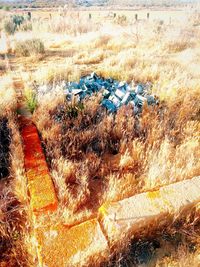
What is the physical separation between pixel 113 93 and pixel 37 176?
9.94 ft

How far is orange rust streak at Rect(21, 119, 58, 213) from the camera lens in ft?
9.82

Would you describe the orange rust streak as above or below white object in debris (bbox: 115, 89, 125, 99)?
below

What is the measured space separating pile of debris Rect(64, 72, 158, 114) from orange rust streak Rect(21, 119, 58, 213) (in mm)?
1473

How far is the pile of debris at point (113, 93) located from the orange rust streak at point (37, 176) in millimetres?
1473

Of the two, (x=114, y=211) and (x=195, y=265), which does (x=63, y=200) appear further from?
(x=195, y=265)

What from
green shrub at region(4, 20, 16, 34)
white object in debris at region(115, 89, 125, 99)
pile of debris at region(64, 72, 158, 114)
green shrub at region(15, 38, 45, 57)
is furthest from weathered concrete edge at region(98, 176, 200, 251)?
green shrub at region(4, 20, 16, 34)

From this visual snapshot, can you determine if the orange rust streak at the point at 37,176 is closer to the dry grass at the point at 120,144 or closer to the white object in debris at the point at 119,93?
the dry grass at the point at 120,144

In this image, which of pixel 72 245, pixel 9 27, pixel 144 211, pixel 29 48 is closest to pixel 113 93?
pixel 144 211

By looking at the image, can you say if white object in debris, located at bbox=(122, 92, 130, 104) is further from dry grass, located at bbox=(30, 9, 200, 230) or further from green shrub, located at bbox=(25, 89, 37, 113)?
green shrub, located at bbox=(25, 89, 37, 113)

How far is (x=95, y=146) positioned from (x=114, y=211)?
172 centimetres

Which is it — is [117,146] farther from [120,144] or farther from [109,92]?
[109,92]

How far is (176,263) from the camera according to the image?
2531mm

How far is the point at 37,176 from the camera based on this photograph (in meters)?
3.40

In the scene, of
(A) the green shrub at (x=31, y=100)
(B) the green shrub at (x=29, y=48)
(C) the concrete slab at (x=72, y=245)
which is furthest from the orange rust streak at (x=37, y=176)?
(B) the green shrub at (x=29, y=48)
